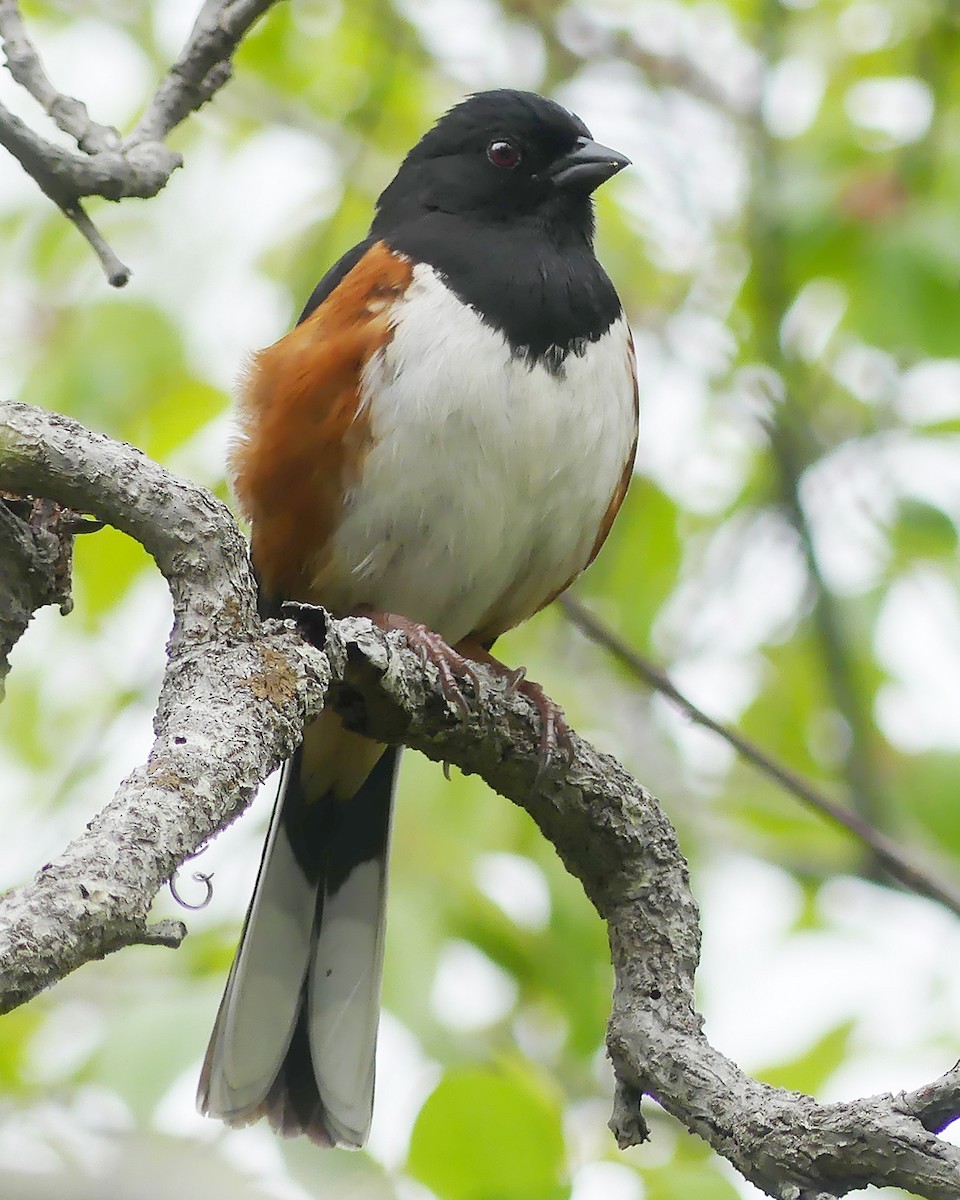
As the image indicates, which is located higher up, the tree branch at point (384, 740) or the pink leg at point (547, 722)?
the pink leg at point (547, 722)

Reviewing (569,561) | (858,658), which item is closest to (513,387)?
(569,561)

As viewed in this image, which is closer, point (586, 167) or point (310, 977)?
point (310, 977)

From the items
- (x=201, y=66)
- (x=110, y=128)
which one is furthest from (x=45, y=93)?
(x=201, y=66)

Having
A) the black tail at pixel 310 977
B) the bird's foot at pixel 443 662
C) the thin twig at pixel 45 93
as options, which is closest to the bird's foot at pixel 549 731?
the bird's foot at pixel 443 662

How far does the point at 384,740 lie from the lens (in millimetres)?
2119

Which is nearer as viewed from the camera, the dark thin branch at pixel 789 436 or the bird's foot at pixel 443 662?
the bird's foot at pixel 443 662

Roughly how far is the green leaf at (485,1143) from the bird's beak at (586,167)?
5.99 feet

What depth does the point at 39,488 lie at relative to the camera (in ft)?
5.66

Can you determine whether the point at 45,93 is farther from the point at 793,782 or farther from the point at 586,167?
the point at 793,782

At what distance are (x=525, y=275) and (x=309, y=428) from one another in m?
0.53

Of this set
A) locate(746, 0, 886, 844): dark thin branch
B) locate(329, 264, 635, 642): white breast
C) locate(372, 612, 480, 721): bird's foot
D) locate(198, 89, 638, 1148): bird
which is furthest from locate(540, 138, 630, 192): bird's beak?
locate(372, 612, 480, 721): bird's foot

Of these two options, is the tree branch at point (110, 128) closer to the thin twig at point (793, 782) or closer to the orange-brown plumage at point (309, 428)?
the orange-brown plumage at point (309, 428)

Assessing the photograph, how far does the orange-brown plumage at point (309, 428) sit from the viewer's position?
8.63 feet

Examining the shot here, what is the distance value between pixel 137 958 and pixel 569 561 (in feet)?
5.58
